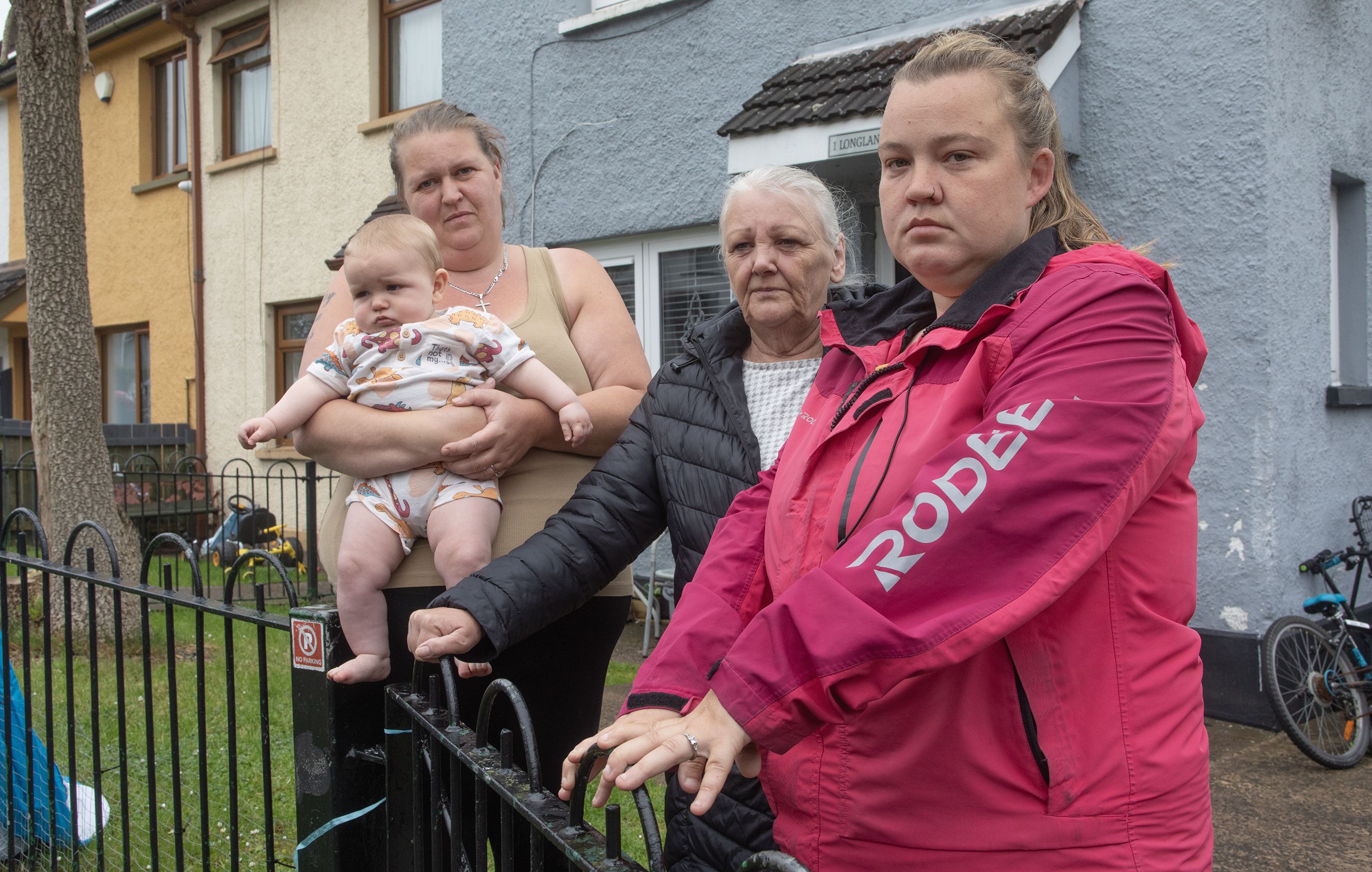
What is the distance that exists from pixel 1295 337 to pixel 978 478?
4658 millimetres

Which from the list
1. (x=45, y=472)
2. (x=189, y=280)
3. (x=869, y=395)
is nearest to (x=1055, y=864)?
(x=869, y=395)

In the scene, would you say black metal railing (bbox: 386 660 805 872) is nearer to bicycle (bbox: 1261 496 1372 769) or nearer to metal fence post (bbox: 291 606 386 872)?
metal fence post (bbox: 291 606 386 872)

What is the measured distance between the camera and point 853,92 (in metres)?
5.34

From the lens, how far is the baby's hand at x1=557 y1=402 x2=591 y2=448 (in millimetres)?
2160

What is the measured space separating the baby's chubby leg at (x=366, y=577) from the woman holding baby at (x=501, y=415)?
2 cm

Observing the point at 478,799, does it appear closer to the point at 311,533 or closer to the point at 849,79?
the point at 849,79

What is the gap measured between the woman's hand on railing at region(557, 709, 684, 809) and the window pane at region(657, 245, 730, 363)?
547 centimetres

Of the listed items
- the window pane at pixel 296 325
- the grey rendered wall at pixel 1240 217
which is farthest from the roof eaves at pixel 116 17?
the grey rendered wall at pixel 1240 217

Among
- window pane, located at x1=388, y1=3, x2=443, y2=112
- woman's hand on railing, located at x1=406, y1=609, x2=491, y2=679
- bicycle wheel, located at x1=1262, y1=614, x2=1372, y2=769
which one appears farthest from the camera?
window pane, located at x1=388, y1=3, x2=443, y2=112

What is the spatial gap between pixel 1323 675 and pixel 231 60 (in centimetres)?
1207

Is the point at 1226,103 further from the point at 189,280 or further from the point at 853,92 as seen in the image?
the point at 189,280

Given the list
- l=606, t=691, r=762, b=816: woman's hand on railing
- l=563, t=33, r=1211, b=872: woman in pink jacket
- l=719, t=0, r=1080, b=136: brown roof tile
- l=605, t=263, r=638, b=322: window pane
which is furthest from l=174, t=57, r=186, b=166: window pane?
l=606, t=691, r=762, b=816: woman's hand on railing

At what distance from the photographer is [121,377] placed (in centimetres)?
1399

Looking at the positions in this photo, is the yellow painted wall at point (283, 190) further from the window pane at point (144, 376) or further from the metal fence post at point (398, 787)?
the metal fence post at point (398, 787)
